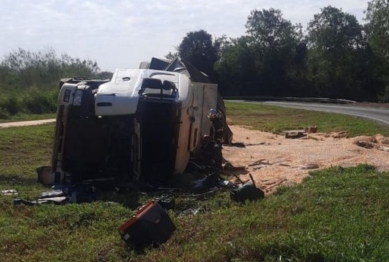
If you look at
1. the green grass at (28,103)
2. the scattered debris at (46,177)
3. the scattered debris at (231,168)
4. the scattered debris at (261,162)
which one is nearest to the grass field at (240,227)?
the scattered debris at (46,177)

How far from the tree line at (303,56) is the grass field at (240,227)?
48998 millimetres

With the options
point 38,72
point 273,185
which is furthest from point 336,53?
point 273,185

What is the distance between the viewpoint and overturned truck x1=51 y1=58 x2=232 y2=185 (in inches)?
430

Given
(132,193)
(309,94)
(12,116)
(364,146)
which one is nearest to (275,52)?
(309,94)

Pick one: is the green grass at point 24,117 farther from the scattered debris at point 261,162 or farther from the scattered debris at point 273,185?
the scattered debris at point 273,185

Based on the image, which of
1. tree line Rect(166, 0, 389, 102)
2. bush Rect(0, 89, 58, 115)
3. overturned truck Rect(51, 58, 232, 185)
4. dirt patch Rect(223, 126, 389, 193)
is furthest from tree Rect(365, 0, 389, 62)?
overturned truck Rect(51, 58, 232, 185)

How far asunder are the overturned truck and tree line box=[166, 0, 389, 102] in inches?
1844

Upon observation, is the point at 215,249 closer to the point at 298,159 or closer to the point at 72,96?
the point at 72,96

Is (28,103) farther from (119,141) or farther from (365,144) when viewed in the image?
(119,141)

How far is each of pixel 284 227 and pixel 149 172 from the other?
484 cm

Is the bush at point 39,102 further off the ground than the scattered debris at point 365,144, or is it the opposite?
the scattered debris at point 365,144

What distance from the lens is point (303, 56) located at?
7650 centimetres

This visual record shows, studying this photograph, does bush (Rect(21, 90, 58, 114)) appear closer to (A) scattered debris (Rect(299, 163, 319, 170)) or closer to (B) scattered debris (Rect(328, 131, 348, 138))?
(B) scattered debris (Rect(328, 131, 348, 138))

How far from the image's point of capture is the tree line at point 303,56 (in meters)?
61.5
